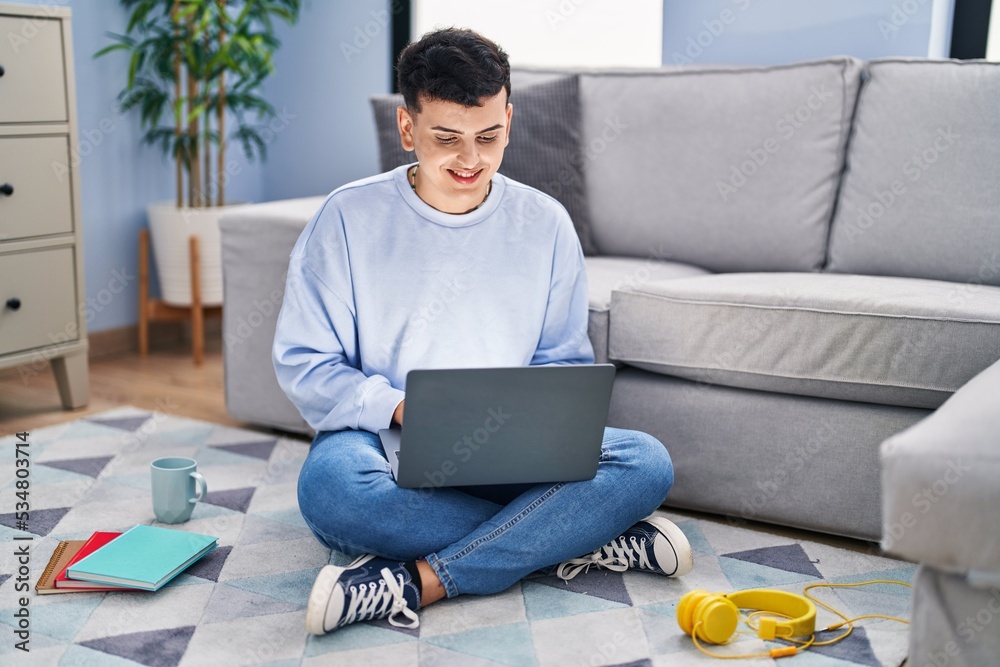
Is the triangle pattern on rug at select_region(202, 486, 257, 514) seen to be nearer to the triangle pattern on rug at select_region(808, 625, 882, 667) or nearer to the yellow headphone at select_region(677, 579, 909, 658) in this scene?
the yellow headphone at select_region(677, 579, 909, 658)

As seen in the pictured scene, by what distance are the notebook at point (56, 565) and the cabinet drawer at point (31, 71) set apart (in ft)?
3.86

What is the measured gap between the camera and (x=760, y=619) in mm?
1488

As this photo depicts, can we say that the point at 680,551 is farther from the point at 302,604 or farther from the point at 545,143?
the point at 545,143

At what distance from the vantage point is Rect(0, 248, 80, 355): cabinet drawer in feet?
8.00

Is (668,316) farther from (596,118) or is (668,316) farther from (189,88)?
(189,88)

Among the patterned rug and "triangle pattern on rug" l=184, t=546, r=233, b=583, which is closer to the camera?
the patterned rug

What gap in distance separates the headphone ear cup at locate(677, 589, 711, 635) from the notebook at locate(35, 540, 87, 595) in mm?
954

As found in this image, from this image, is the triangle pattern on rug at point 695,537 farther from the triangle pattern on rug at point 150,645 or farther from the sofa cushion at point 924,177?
the triangle pattern on rug at point 150,645

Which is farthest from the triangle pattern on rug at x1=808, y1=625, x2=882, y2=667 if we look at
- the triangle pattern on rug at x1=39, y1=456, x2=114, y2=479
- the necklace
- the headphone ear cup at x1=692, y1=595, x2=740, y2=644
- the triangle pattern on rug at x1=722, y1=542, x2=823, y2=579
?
the triangle pattern on rug at x1=39, y1=456, x2=114, y2=479

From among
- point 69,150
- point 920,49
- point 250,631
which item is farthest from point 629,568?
point 69,150

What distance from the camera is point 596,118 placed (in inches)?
99.9

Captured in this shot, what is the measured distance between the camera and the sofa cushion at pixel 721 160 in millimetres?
2316

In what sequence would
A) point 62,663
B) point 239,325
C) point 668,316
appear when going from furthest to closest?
point 239,325
point 668,316
point 62,663

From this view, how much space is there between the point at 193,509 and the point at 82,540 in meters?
0.22
